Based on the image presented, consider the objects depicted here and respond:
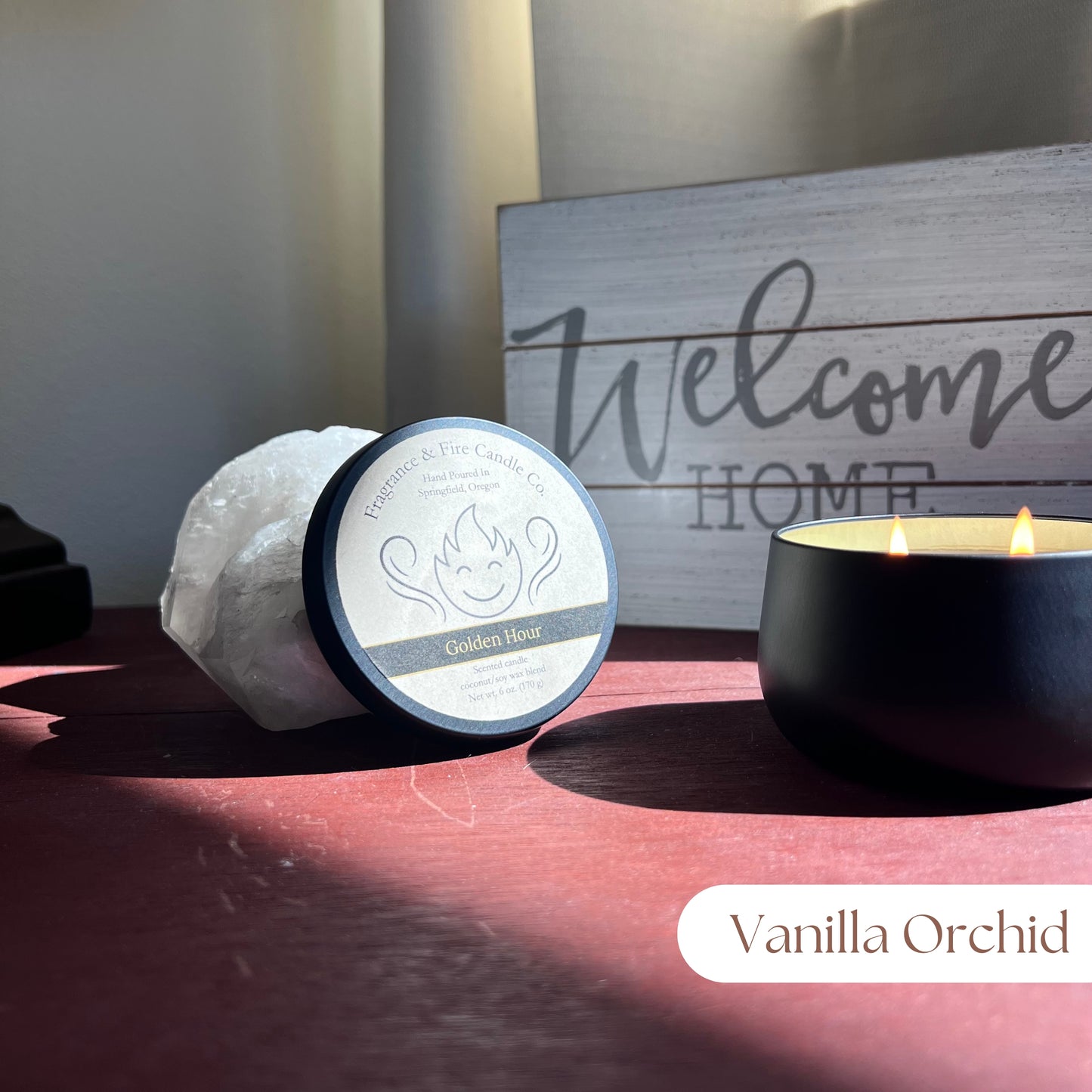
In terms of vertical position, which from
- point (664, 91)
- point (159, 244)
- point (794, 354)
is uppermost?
point (664, 91)

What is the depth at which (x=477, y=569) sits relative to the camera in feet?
1.99

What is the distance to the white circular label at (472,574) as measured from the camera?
57cm

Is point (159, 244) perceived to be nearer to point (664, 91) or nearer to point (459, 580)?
point (664, 91)

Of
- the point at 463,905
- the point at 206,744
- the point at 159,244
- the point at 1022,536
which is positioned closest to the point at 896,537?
the point at 1022,536

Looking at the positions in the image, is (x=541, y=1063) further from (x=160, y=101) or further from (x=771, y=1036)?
(x=160, y=101)

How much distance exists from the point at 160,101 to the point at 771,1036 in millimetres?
1104

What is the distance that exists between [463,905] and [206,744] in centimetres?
28

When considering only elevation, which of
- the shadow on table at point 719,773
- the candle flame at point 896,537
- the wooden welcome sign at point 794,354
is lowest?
the shadow on table at point 719,773

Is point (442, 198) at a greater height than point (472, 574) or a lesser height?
greater

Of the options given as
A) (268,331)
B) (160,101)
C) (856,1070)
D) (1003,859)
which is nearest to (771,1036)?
(856,1070)

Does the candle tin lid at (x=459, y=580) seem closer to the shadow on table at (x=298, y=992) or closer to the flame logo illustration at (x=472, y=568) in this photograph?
the flame logo illustration at (x=472, y=568)

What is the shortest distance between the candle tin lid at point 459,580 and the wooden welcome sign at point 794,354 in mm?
271

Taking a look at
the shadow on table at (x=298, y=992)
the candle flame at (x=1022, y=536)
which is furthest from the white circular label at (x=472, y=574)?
the candle flame at (x=1022, y=536)

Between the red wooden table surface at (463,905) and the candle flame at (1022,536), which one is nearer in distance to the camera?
the red wooden table surface at (463,905)
